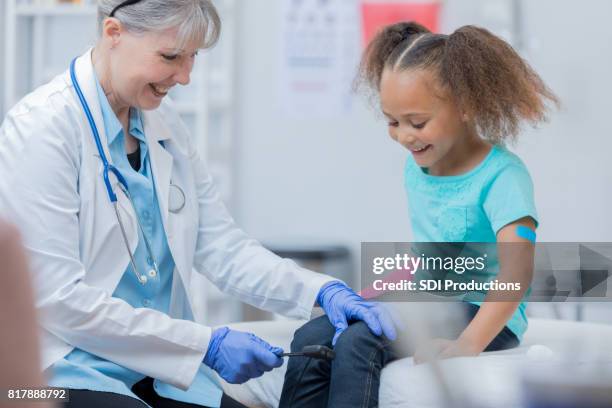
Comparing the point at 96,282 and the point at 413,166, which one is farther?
the point at 413,166

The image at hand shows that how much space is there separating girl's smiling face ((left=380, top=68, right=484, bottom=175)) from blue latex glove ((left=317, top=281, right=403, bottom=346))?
0.90 feet

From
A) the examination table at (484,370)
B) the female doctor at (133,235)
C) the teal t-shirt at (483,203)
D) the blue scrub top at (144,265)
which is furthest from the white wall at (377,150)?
the blue scrub top at (144,265)

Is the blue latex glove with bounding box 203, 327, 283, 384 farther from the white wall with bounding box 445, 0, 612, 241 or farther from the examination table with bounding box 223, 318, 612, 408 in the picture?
the white wall with bounding box 445, 0, 612, 241

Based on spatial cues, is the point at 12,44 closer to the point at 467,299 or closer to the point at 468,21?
the point at 468,21

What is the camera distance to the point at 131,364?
1.43 meters

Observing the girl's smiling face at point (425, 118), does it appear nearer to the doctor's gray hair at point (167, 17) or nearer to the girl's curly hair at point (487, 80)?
the girl's curly hair at point (487, 80)

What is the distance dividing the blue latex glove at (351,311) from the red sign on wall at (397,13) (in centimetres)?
183

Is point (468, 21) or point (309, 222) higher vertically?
point (468, 21)

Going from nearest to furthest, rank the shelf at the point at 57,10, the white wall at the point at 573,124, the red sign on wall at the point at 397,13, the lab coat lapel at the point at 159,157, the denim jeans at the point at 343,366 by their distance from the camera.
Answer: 1. the denim jeans at the point at 343,366
2. the lab coat lapel at the point at 159,157
3. the white wall at the point at 573,124
4. the red sign on wall at the point at 397,13
5. the shelf at the point at 57,10

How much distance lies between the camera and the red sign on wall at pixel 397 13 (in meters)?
3.30

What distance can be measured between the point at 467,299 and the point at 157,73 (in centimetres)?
66

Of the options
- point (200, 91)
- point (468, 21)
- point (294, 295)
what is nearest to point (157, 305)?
point (294, 295)

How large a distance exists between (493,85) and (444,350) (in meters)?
0.45

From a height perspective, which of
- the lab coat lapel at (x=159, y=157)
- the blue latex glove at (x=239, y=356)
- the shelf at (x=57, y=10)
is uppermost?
the shelf at (x=57, y=10)
